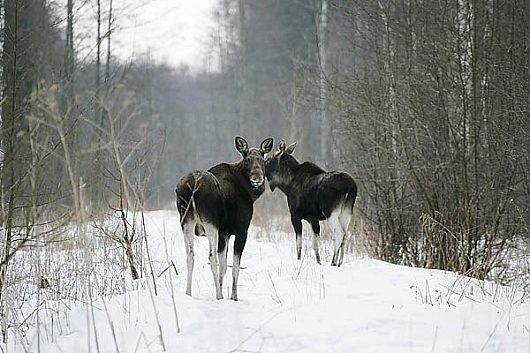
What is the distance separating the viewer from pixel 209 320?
5.75 metres

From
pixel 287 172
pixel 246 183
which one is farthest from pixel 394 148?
pixel 246 183

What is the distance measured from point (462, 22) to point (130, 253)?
21.3 feet

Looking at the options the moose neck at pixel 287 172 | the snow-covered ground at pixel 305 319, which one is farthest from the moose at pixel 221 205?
the moose neck at pixel 287 172

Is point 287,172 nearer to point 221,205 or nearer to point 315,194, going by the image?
point 315,194

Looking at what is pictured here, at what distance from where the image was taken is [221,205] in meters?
6.65

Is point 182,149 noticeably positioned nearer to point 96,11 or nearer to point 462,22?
point 96,11

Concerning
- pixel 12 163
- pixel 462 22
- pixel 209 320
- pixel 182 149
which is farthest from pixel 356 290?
pixel 182 149

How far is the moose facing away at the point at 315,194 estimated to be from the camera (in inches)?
378

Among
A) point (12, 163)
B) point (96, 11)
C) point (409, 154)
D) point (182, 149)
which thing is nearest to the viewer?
point (12, 163)

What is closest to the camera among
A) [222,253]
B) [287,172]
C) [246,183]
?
[222,253]

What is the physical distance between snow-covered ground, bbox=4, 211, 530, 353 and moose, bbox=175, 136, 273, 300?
47 centimetres

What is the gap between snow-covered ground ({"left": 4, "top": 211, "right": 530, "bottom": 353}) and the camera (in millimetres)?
5074

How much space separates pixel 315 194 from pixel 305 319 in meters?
4.36

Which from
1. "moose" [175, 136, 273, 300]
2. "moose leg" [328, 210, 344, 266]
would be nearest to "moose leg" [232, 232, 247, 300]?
"moose" [175, 136, 273, 300]
